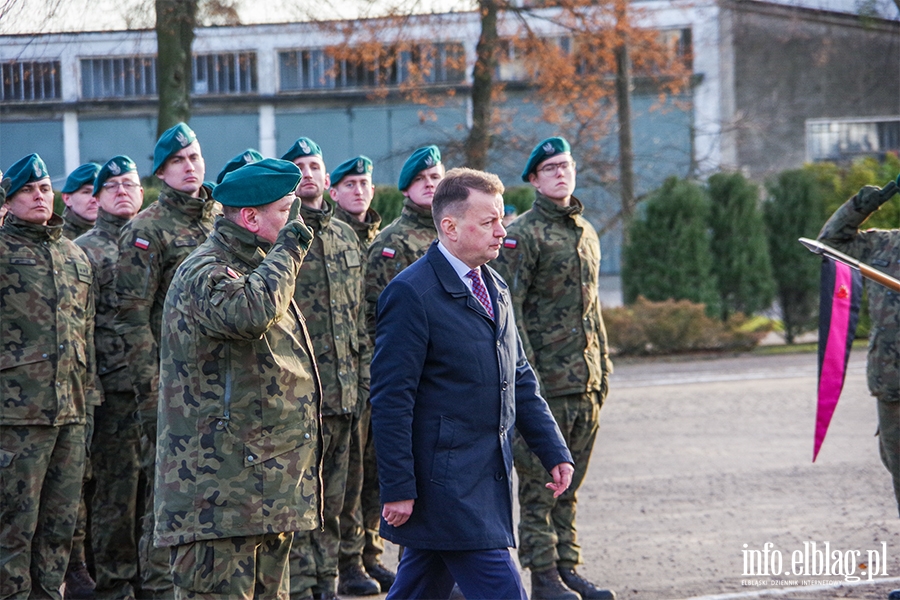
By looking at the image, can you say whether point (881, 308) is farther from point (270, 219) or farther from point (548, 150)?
point (270, 219)

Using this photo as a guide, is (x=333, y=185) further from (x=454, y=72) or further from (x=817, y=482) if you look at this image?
(x=454, y=72)

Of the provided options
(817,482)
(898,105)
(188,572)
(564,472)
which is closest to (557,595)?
(564,472)

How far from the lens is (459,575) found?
399cm

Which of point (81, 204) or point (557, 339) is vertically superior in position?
point (81, 204)

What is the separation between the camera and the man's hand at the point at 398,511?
12.9ft

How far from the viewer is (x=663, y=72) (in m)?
25.2

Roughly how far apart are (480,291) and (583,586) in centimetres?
242

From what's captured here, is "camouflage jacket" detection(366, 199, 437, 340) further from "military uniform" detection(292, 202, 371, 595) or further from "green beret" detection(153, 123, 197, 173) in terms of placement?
"green beret" detection(153, 123, 197, 173)

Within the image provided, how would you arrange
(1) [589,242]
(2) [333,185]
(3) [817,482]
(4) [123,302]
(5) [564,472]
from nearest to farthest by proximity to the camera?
1. (5) [564,472]
2. (4) [123,302]
3. (1) [589,242]
4. (2) [333,185]
5. (3) [817,482]

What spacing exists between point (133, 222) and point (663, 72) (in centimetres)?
2088

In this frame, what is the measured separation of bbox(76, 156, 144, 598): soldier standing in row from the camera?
6227mm

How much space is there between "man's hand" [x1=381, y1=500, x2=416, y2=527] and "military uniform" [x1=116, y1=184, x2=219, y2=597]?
226cm

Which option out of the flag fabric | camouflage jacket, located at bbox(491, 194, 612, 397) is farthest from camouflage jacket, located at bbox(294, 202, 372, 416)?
the flag fabric

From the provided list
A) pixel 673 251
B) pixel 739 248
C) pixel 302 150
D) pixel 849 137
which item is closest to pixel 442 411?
pixel 302 150
